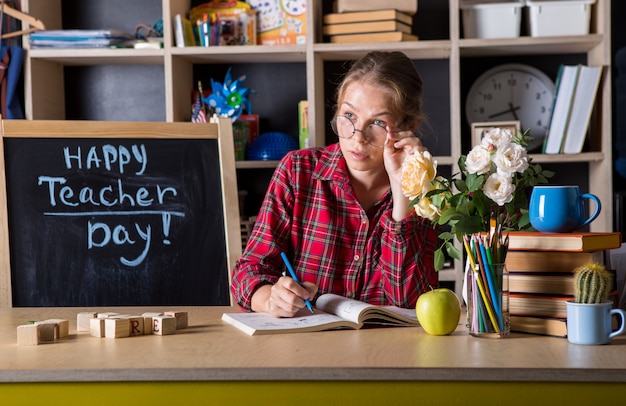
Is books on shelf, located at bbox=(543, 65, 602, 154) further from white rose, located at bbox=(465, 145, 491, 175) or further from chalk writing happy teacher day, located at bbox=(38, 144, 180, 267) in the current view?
white rose, located at bbox=(465, 145, 491, 175)

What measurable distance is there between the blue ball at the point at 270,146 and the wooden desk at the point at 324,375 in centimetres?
182

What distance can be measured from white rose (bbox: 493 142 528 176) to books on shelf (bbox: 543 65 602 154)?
1.71 meters

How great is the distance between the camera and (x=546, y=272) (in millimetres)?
1334

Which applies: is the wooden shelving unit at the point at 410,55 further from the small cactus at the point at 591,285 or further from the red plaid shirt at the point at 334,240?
the small cactus at the point at 591,285

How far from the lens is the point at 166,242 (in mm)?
2203

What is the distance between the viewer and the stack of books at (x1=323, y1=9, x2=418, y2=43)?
2.83m

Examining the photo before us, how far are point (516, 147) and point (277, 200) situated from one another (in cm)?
79

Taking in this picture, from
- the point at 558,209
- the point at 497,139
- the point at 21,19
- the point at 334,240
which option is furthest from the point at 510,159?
the point at 21,19

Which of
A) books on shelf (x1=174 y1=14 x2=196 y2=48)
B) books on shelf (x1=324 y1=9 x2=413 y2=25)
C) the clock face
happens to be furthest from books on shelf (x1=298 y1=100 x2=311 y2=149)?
the clock face

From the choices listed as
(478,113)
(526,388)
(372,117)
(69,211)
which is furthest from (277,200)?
(478,113)

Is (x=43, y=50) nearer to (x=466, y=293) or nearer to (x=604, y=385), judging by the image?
(x=466, y=293)

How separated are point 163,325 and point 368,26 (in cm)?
178

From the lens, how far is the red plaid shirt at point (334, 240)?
1812 millimetres

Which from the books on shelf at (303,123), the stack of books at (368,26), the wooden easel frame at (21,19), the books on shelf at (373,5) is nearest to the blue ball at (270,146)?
the books on shelf at (303,123)
